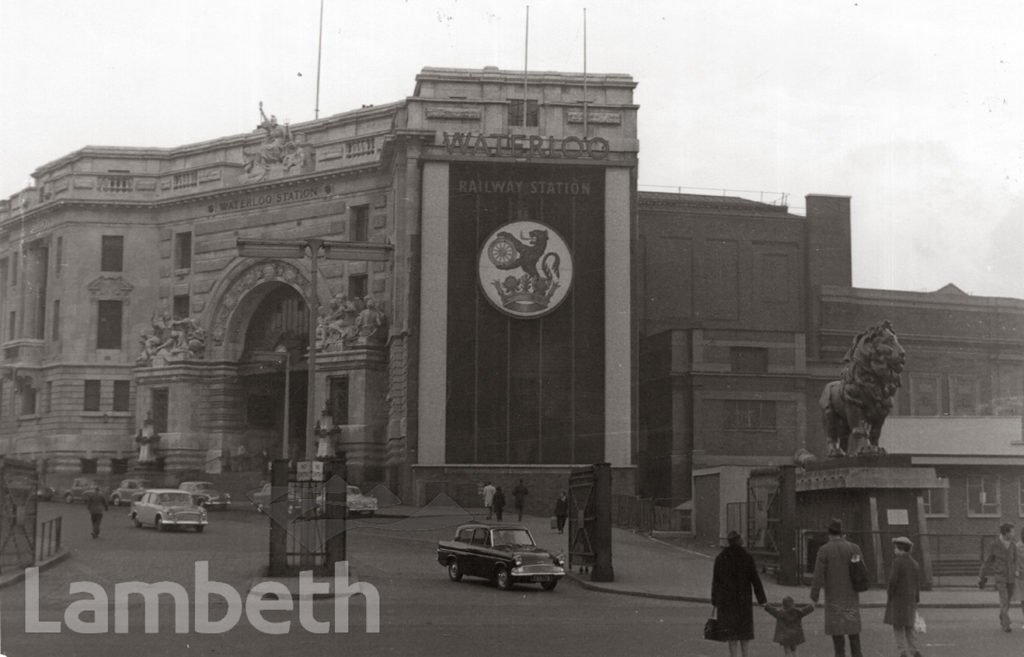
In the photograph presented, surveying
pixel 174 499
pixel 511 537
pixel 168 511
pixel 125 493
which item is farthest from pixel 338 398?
pixel 511 537

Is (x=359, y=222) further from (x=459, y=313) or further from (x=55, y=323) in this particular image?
(x=55, y=323)

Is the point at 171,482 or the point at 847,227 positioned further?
the point at 847,227

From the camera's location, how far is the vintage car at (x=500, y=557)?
2859 centimetres

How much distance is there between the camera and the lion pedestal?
3152 cm

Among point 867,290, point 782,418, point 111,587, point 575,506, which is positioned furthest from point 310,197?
point 111,587

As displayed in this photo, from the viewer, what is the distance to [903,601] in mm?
17625

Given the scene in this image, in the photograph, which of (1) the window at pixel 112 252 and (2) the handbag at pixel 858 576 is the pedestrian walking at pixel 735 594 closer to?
(2) the handbag at pixel 858 576

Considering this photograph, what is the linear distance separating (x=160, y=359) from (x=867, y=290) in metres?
39.9

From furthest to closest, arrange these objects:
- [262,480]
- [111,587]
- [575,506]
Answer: [262,480], [575,506], [111,587]

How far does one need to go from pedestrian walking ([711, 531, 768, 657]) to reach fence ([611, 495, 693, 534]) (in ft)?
96.4

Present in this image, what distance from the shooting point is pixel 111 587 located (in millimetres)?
27859

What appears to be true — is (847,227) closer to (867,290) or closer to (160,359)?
(867,290)

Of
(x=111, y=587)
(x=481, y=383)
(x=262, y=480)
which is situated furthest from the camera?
(x=262, y=480)

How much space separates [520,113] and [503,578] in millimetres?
36251
